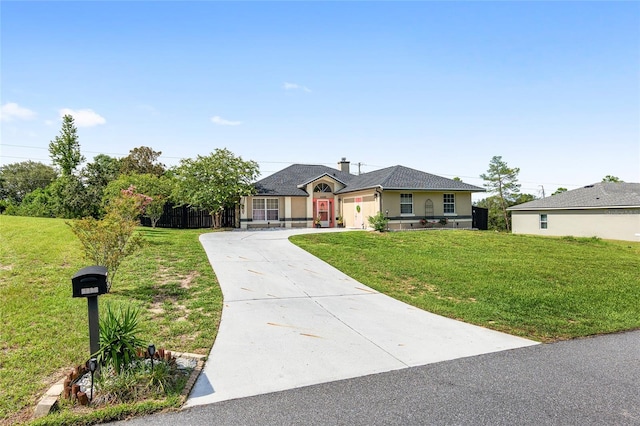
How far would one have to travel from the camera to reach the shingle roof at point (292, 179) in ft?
80.4

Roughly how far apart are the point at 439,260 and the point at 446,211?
12290mm

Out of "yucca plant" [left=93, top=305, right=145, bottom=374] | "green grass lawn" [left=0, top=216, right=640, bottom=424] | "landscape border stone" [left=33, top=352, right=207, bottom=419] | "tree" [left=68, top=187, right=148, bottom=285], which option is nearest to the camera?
"landscape border stone" [left=33, top=352, right=207, bottom=419]

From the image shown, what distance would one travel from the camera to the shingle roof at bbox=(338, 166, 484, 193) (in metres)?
21.6

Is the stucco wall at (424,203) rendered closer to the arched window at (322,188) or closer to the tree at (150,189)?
the arched window at (322,188)

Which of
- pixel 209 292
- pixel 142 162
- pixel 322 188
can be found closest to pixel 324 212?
pixel 322 188

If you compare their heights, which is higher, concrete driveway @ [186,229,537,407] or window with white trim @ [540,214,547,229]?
window with white trim @ [540,214,547,229]

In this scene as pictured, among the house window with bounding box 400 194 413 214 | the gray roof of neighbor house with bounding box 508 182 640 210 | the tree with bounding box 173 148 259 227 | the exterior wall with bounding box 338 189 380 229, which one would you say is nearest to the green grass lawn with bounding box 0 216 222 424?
the tree with bounding box 173 148 259 227

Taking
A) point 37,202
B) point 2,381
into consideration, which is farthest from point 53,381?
point 37,202

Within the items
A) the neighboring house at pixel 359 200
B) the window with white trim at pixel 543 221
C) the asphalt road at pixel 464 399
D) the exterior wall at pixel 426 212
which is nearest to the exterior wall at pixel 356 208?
the neighboring house at pixel 359 200

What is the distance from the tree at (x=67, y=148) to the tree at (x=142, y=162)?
4965mm

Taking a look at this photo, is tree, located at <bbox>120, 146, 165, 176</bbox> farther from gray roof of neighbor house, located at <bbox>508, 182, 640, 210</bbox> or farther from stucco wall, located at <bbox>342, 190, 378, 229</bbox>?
gray roof of neighbor house, located at <bbox>508, 182, 640, 210</bbox>

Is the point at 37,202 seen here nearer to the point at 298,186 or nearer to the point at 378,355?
the point at 298,186

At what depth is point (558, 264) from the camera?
37.5 ft

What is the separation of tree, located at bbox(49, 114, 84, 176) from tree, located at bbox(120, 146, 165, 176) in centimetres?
497
